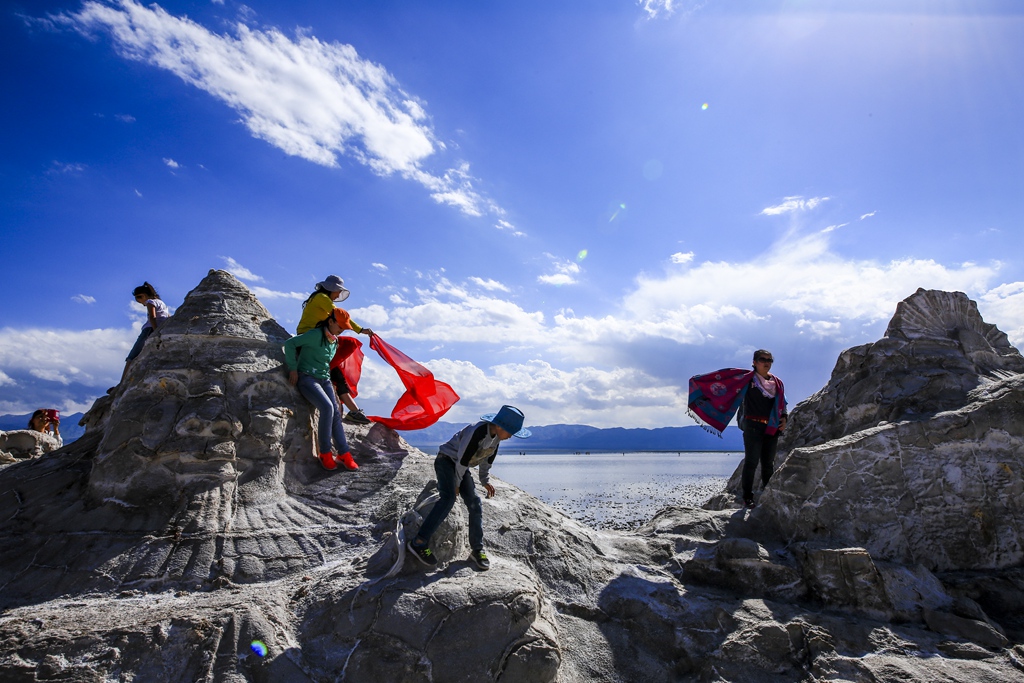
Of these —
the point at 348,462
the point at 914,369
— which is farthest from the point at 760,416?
the point at 348,462

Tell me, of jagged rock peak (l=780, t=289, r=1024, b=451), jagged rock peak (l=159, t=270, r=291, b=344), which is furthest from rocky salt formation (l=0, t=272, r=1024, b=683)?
jagged rock peak (l=780, t=289, r=1024, b=451)

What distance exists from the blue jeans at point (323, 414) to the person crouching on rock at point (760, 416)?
191 inches

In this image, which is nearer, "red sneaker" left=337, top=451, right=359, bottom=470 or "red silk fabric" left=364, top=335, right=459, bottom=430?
"red sneaker" left=337, top=451, right=359, bottom=470

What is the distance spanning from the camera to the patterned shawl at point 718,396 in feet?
23.3

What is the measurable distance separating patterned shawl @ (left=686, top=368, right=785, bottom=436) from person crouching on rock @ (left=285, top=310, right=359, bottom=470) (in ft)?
15.0

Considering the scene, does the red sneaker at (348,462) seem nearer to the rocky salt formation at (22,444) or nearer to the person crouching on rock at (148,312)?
the person crouching on rock at (148,312)

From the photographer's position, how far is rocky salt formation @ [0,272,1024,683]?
3496 millimetres

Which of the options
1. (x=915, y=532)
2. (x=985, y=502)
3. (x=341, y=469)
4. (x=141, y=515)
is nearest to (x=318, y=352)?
(x=341, y=469)

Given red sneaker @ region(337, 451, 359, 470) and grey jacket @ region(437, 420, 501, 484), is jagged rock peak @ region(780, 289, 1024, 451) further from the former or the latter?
red sneaker @ region(337, 451, 359, 470)

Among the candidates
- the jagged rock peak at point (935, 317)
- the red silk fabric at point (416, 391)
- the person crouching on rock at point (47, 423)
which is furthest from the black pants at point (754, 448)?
the person crouching on rock at point (47, 423)

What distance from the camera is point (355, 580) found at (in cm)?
399

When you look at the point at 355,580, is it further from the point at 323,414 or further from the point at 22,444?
the point at 22,444

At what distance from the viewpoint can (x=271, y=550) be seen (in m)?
4.62

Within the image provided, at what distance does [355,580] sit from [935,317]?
8143mm
